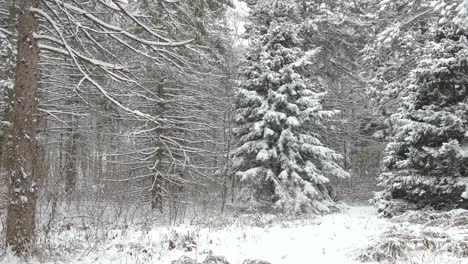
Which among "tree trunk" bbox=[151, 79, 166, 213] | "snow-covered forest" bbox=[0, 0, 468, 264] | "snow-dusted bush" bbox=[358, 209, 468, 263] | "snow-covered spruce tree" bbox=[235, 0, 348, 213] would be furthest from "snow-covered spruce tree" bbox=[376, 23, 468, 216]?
"tree trunk" bbox=[151, 79, 166, 213]

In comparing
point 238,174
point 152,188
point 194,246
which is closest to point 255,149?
point 238,174

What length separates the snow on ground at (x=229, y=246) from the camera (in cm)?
625

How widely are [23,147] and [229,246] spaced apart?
12.1ft

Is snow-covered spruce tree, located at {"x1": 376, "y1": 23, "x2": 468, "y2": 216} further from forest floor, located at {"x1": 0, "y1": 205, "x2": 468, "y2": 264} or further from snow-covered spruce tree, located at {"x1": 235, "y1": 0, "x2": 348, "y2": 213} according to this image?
forest floor, located at {"x1": 0, "y1": 205, "x2": 468, "y2": 264}

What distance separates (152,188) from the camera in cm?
1520

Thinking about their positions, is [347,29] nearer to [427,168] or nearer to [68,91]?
[427,168]

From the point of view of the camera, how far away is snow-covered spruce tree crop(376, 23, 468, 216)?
37.5ft

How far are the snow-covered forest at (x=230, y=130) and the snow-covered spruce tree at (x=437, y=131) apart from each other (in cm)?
5

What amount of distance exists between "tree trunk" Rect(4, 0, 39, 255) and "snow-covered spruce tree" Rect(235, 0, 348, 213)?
895 centimetres

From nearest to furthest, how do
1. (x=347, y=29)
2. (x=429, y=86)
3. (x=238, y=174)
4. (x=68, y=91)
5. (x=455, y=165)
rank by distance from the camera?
(x=455, y=165)
(x=429, y=86)
(x=68, y=91)
(x=238, y=174)
(x=347, y=29)

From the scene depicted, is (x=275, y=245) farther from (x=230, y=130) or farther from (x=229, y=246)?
(x=230, y=130)

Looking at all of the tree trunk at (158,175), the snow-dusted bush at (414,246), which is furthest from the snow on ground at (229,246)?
the tree trunk at (158,175)

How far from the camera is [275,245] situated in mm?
7035

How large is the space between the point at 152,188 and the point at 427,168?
29.9 feet
